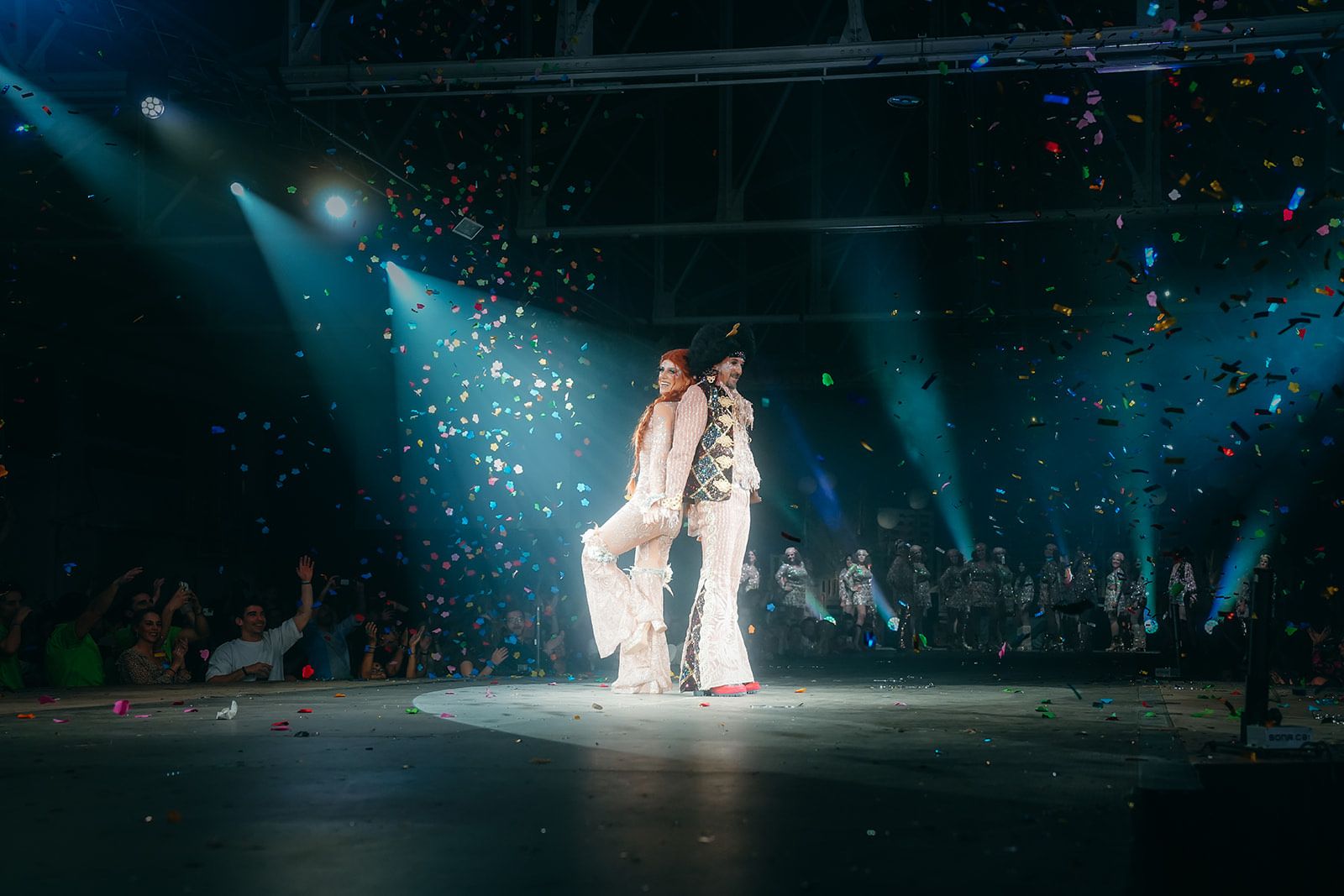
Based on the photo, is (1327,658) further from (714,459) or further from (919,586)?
(919,586)

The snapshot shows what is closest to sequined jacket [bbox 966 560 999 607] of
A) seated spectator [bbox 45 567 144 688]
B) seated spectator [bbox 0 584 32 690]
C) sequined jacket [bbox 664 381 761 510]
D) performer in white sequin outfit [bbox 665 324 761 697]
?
performer in white sequin outfit [bbox 665 324 761 697]

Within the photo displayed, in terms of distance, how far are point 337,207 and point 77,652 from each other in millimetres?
5136

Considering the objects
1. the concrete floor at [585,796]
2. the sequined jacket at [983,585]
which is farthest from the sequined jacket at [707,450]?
the sequined jacket at [983,585]

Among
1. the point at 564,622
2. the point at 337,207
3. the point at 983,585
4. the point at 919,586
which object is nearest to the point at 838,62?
the point at 337,207

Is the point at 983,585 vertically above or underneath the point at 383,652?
above

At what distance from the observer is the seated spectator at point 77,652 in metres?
9.79

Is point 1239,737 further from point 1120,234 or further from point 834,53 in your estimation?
point 1120,234

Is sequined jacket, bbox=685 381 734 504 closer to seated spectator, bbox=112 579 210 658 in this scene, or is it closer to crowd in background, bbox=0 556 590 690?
crowd in background, bbox=0 556 590 690

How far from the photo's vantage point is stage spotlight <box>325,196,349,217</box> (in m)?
12.8

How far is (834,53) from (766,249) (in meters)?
9.72

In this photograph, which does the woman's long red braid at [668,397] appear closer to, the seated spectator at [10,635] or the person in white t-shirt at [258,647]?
the person in white t-shirt at [258,647]

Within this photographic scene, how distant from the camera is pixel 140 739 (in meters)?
5.33

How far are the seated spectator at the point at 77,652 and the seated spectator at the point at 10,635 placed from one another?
0.26 meters

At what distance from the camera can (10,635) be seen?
9.14 meters
